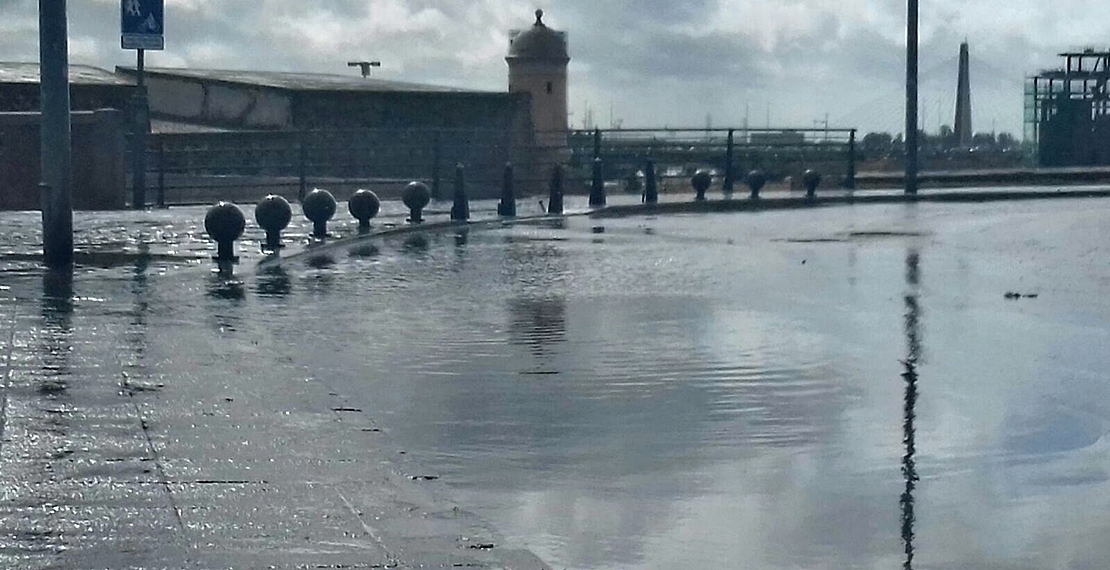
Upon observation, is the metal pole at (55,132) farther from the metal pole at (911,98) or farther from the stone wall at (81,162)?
the metal pole at (911,98)

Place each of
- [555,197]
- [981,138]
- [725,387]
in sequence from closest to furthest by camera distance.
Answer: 1. [725,387]
2. [555,197]
3. [981,138]

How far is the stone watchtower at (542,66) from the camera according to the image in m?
67.1

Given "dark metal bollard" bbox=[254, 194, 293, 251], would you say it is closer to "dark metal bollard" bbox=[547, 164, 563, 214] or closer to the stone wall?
the stone wall

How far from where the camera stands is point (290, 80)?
55219 mm

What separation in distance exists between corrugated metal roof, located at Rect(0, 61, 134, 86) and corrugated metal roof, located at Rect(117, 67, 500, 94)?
1755mm

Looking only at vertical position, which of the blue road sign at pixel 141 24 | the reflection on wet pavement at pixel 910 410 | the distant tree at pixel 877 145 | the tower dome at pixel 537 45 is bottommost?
the reflection on wet pavement at pixel 910 410

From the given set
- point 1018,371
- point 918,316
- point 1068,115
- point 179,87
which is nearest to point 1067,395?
point 1018,371

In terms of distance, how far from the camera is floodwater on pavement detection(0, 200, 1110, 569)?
721 cm

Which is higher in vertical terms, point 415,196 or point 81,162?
point 81,162

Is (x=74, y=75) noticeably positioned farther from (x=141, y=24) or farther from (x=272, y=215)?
(x=272, y=215)

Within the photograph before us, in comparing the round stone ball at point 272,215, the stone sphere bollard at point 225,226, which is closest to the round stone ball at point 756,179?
the round stone ball at point 272,215

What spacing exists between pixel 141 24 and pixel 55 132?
892 centimetres

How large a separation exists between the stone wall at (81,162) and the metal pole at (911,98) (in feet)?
54.9

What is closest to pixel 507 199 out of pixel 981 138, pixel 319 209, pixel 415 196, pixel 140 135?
pixel 415 196
